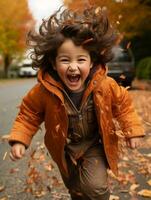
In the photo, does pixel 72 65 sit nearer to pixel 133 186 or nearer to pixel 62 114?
pixel 62 114

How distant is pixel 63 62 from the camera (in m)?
3.83

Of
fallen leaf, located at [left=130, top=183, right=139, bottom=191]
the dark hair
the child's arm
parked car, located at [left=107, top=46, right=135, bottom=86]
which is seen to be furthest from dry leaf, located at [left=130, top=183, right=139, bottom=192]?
parked car, located at [left=107, top=46, right=135, bottom=86]

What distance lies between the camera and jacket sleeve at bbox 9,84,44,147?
395 centimetres

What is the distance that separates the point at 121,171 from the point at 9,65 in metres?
54.4

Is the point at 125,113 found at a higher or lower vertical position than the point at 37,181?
higher

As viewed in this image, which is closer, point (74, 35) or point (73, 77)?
point (73, 77)

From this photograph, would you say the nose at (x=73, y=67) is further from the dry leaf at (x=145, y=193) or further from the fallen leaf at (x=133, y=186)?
the fallen leaf at (x=133, y=186)

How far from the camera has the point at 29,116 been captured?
4008 millimetres

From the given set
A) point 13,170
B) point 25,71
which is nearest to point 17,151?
point 13,170

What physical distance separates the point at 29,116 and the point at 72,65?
538 millimetres

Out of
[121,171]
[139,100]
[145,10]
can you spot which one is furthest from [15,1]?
[121,171]

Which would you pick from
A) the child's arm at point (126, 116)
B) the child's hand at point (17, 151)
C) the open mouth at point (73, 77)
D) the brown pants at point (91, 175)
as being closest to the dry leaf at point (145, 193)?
the brown pants at point (91, 175)

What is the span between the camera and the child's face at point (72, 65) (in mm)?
3746

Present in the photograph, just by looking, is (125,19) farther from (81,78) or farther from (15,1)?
(15,1)
